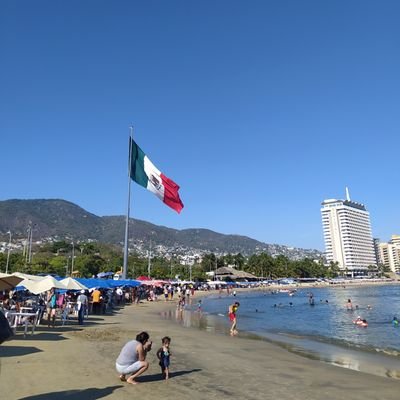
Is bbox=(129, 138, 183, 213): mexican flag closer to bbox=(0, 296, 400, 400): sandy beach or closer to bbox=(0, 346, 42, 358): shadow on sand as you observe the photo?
bbox=(0, 296, 400, 400): sandy beach

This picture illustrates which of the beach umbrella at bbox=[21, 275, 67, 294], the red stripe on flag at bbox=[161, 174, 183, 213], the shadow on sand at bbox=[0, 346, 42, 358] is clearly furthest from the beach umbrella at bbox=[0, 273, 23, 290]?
the red stripe on flag at bbox=[161, 174, 183, 213]

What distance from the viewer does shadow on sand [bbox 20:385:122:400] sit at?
7227 mm

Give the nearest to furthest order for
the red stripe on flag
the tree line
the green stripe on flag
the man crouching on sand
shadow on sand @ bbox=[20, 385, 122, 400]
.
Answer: shadow on sand @ bbox=[20, 385, 122, 400]
the man crouching on sand
the green stripe on flag
the red stripe on flag
the tree line

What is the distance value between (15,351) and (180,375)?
4.89 meters

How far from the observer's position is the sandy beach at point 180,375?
7922 mm

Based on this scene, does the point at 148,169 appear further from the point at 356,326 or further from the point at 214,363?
the point at 214,363

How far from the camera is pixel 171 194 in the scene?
1203 inches

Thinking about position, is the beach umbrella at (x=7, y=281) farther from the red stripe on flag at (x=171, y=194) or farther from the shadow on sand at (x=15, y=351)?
the red stripe on flag at (x=171, y=194)

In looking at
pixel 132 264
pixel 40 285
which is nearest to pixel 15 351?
pixel 40 285

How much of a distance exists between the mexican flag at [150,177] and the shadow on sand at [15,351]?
17940 millimetres

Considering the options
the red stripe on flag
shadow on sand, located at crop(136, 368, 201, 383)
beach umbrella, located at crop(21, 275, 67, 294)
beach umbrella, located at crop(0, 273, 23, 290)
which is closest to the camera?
shadow on sand, located at crop(136, 368, 201, 383)

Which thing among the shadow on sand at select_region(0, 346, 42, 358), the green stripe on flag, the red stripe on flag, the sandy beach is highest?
the green stripe on flag

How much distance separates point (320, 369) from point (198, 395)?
17.6 ft

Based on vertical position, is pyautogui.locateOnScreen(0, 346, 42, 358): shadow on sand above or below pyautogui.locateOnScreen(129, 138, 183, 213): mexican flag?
below
